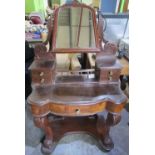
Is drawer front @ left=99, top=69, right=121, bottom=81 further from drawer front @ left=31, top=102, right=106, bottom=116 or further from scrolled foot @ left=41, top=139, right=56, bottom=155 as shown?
scrolled foot @ left=41, top=139, right=56, bottom=155

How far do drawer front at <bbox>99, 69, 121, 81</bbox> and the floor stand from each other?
0.65 m

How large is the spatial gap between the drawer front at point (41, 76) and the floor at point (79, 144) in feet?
2.14

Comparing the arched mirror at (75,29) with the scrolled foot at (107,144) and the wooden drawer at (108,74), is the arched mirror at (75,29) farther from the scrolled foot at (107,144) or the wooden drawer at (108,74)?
the scrolled foot at (107,144)

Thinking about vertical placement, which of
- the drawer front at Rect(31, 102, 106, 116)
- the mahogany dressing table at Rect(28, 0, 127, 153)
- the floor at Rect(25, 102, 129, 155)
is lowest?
the floor at Rect(25, 102, 129, 155)

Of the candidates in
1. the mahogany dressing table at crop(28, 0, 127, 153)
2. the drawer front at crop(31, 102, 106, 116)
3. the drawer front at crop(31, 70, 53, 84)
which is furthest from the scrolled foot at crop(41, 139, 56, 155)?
the drawer front at crop(31, 70, 53, 84)

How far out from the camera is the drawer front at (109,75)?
119 centimetres

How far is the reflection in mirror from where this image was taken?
1.15 meters

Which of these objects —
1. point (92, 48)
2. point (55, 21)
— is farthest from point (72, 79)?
point (55, 21)

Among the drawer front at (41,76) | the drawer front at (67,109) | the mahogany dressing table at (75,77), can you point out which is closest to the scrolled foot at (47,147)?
the mahogany dressing table at (75,77)

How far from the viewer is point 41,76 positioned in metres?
1.16

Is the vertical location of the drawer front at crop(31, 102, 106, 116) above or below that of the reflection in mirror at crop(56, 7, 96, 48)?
below
